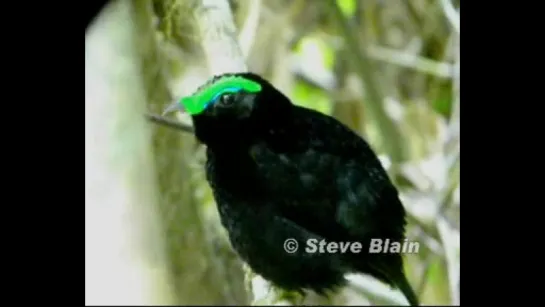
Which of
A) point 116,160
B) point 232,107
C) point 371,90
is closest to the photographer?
point 232,107

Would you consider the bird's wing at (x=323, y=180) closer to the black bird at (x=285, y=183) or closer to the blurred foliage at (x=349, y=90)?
the black bird at (x=285, y=183)

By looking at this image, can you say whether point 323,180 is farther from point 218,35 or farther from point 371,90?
point 371,90

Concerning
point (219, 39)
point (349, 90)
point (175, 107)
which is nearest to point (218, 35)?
point (219, 39)

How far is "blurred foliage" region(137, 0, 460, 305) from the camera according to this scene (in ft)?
2.84

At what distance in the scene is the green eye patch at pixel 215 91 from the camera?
73 cm

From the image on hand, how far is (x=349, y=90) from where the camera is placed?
4.13 feet

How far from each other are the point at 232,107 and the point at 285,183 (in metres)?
0.10

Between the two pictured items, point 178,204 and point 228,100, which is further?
point 178,204

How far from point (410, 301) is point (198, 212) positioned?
0.27 m

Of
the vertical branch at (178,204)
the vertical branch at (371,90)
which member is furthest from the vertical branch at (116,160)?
the vertical branch at (371,90)

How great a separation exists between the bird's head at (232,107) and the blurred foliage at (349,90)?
0.09 meters
